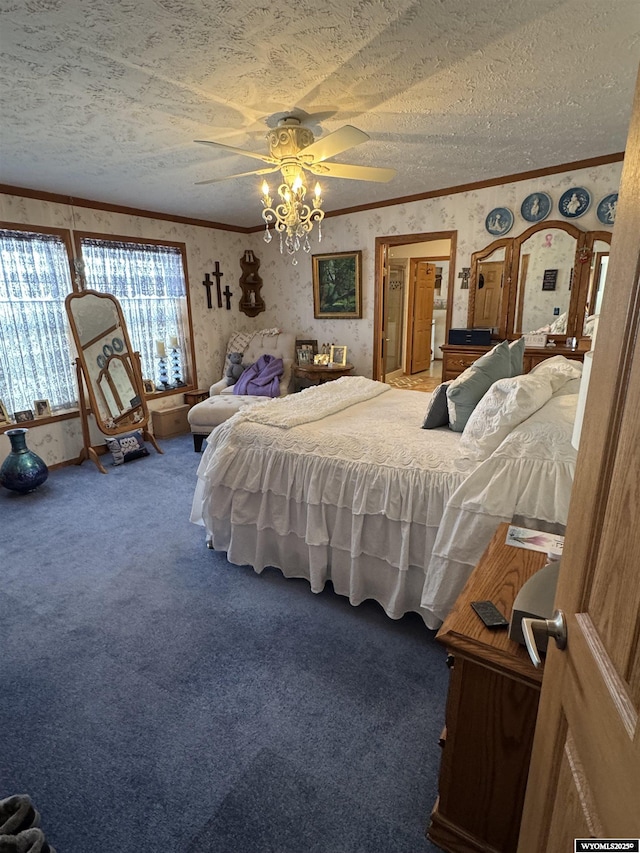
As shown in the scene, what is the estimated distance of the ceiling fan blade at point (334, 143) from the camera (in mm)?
2051

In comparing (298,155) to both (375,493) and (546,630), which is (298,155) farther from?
(546,630)

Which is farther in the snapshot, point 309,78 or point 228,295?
point 228,295

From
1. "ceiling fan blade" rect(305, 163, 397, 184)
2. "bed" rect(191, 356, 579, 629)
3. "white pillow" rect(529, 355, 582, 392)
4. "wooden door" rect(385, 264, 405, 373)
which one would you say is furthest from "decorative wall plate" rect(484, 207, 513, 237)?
"wooden door" rect(385, 264, 405, 373)

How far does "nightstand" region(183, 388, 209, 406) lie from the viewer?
5.21 m

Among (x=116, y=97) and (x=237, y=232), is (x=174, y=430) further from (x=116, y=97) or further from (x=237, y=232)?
(x=116, y=97)

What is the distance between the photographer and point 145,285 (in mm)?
4812

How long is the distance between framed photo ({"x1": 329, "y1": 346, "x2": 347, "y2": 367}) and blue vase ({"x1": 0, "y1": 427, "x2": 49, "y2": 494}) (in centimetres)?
321

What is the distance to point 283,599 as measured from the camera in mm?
2297

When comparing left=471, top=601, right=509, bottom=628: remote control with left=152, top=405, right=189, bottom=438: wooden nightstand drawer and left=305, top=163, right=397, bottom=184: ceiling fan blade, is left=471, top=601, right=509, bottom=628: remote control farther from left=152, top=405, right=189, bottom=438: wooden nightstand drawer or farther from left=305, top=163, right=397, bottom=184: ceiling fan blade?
left=152, top=405, right=189, bottom=438: wooden nightstand drawer

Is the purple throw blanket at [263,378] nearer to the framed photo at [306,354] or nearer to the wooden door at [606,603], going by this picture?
the framed photo at [306,354]

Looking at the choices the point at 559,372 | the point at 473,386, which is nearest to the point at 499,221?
the point at 559,372

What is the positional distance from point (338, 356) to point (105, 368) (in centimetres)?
255

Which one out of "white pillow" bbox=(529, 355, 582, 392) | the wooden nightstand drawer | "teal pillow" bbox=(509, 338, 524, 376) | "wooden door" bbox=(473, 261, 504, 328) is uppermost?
"wooden door" bbox=(473, 261, 504, 328)

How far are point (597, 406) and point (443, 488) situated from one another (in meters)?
1.26
